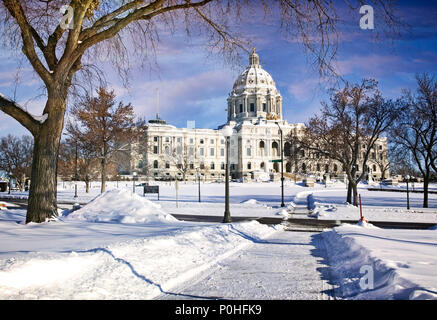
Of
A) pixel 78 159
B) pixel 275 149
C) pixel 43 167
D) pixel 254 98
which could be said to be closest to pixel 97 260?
pixel 43 167

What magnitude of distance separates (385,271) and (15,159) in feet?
219

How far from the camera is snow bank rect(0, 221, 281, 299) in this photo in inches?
160

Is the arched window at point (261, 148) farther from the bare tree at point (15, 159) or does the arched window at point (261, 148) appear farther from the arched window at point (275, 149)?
the bare tree at point (15, 159)

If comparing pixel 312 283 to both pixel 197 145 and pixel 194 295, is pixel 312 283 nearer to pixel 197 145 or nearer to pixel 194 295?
pixel 194 295

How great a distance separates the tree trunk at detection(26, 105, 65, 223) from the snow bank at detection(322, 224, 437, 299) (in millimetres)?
7018

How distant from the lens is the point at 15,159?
2359 inches

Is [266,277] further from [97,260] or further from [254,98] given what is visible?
[254,98]

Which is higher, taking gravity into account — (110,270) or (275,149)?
(275,149)

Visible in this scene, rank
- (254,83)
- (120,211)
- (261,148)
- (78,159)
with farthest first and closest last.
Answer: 1. (254,83)
2. (261,148)
3. (78,159)
4. (120,211)

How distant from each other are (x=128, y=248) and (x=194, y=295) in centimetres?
199

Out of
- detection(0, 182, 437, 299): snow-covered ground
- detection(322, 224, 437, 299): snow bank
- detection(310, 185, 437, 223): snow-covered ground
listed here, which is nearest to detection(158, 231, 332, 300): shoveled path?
detection(0, 182, 437, 299): snow-covered ground

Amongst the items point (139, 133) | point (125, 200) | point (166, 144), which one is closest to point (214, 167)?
point (166, 144)
